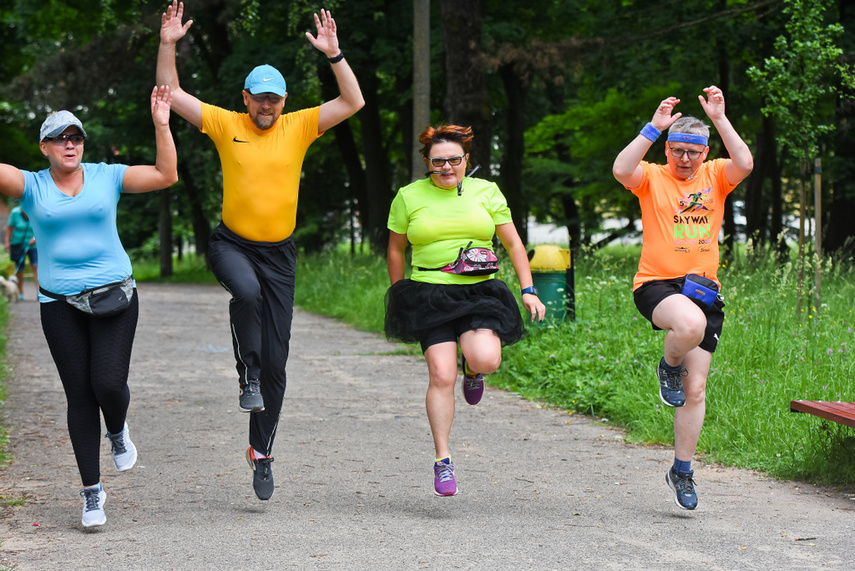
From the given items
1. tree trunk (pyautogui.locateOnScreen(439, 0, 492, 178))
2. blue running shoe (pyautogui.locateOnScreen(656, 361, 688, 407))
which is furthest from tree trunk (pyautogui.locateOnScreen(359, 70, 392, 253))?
blue running shoe (pyautogui.locateOnScreen(656, 361, 688, 407))

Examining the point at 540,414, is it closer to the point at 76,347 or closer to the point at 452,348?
the point at 452,348

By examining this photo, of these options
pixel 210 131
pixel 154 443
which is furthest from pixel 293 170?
pixel 154 443

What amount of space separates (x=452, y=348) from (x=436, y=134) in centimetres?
113

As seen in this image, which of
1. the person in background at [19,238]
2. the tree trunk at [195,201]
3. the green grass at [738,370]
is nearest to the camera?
the green grass at [738,370]

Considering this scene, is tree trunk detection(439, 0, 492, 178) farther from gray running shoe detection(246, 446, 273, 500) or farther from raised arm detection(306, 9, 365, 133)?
gray running shoe detection(246, 446, 273, 500)

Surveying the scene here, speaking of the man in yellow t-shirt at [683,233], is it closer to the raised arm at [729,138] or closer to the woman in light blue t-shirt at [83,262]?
the raised arm at [729,138]

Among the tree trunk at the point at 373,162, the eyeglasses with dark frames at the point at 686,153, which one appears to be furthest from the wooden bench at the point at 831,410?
the tree trunk at the point at 373,162

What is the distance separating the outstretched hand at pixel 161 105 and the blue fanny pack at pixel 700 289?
105 inches

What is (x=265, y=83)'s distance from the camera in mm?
5223

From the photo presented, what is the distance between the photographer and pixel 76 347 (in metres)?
4.91

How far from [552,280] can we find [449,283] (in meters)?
4.73

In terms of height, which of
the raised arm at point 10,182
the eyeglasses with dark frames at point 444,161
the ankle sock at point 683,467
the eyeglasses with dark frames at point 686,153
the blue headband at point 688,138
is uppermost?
the blue headband at point 688,138

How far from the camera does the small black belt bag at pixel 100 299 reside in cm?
483

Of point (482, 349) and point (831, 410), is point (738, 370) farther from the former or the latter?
point (482, 349)
